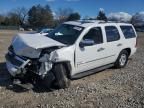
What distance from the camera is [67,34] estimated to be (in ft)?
29.3

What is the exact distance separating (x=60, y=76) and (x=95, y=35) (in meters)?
2.31

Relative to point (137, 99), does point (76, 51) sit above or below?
above

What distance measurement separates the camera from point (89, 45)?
866cm

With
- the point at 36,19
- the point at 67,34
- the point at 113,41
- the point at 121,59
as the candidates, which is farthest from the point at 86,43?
the point at 36,19

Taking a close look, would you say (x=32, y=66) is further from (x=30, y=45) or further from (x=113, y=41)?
(x=113, y=41)

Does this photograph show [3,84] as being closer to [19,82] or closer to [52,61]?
[19,82]

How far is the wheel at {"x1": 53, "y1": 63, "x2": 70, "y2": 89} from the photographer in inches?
295

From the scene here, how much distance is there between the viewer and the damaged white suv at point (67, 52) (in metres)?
7.42

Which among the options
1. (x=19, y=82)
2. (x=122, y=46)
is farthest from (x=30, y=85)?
(x=122, y=46)

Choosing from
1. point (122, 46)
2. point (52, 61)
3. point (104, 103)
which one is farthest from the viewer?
point (122, 46)

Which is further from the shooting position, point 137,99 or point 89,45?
point 89,45

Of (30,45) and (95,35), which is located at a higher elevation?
(95,35)

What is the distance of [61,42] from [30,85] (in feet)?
5.63

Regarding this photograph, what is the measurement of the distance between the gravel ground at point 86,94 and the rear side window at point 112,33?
1427mm
